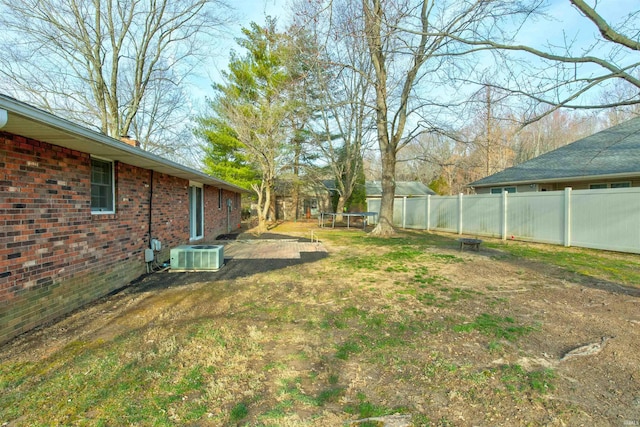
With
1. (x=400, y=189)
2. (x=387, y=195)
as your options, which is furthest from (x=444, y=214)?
(x=400, y=189)

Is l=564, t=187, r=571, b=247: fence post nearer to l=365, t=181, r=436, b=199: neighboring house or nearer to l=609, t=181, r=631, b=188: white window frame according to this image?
l=609, t=181, r=631, b=188: white window frame

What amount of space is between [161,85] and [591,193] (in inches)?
792

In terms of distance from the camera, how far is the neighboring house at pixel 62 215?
A: 328 centimetres

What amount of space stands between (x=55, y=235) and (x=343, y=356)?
4027 millimetres

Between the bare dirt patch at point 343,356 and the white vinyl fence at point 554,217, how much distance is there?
4.39 metres

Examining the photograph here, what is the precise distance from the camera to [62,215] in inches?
160

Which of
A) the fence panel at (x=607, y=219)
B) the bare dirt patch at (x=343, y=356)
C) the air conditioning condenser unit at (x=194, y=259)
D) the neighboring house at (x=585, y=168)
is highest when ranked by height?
the neighboring house at (x=585, y=168)

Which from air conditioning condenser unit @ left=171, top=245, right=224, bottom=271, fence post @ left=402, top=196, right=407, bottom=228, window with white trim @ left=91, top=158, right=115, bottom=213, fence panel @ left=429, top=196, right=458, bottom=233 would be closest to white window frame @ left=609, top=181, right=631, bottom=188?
fence panel @ left=429, top=196, right=458, bottom=233

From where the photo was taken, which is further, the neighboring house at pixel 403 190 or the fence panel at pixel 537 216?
the neighboring house at pixel 403 190

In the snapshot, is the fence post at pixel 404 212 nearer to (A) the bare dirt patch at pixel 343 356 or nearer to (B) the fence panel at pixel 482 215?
(B) the fence panel at pixel 482 215

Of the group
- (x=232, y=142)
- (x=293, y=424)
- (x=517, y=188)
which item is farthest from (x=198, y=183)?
(x=517, y=188)

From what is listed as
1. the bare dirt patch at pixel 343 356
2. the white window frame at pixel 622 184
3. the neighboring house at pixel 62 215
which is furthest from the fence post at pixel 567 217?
the neighboring house at pixel 62 215

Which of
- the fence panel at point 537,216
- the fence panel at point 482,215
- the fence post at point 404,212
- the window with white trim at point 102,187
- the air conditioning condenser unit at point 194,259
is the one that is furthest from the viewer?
the fence post at point 404,212

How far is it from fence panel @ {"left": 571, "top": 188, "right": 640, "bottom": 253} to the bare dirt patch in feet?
14.1
